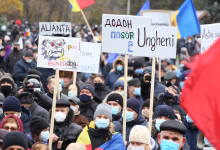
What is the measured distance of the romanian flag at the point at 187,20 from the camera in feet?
33.5

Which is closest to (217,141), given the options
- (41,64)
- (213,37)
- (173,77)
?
(41,64)

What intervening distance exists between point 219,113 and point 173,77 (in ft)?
22.0

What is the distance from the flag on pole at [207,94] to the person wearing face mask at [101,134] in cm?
306

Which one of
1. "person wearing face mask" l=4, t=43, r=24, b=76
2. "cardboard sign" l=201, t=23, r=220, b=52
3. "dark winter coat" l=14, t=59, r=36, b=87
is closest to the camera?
"cardboard sign" l=201, t=23, r=220, b=52

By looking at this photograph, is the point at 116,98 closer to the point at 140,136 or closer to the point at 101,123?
the point at 101,123

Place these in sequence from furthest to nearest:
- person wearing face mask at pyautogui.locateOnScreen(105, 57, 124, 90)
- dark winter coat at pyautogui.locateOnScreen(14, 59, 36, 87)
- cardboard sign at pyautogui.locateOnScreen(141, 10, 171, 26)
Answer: cardboard sign at pyautogui.locateOnScreen(141, 10, 171, 26), dark winter coat at pyautogui.locateOnScreen(14, 59, 36, 87), person wearing face mask at pyautogui.locateOnScreen(105, 57, 124, 90)

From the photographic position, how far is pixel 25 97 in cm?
618

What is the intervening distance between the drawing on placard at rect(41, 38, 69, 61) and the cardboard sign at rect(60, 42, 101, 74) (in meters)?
2.11

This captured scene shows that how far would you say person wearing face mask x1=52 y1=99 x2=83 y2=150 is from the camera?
17.2 feet

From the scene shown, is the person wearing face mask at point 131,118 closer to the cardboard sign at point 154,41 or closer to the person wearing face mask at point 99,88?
the cardboard sign at point 154,41

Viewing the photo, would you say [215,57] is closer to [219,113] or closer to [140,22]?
[219,113]

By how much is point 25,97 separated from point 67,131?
125 centimetres

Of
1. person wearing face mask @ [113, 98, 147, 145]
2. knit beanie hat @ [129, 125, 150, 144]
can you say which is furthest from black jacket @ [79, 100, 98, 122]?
knit beanie hat @ [129, 125, 150, 144]

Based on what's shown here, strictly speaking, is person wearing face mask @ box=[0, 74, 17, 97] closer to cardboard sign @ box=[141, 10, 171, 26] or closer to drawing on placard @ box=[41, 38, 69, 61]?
drawing on placard @ box=[41, 38, 69, 61]
